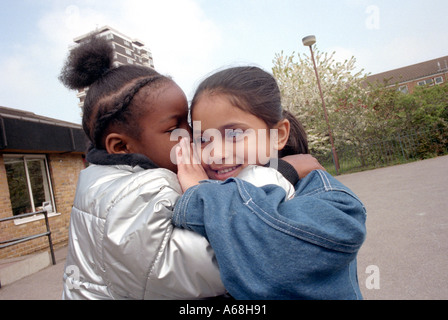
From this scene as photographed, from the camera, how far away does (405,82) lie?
5806cm

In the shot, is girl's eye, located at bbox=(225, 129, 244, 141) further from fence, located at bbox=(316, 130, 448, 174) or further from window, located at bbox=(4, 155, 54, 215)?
fence, located at bbox=(316, 130, 448, 174)

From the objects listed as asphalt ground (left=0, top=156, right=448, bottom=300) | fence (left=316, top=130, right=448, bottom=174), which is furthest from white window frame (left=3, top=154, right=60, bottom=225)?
fence (left=316, top=130, right=448, bottom=174)

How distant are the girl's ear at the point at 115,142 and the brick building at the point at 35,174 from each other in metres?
7.39

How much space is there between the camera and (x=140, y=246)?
0.93 meters

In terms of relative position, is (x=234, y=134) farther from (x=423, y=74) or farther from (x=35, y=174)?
(x=423, y=74)

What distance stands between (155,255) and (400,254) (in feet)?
13.0

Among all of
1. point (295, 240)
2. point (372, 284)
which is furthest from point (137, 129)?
point (372, 284)

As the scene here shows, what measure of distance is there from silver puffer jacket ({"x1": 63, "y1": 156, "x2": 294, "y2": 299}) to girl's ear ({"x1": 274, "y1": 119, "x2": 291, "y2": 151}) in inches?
18.3

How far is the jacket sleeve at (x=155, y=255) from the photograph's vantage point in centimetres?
93

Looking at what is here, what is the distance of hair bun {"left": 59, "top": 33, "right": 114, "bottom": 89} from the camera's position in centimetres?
167

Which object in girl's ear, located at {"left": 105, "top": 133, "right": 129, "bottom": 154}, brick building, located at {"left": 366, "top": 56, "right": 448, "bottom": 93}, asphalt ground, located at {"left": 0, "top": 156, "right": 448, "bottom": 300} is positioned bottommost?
asphalt ground, located at {"left": 0, "top": 156, "right": 448, "bottom": 300}

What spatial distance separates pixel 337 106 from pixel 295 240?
65.2 ft

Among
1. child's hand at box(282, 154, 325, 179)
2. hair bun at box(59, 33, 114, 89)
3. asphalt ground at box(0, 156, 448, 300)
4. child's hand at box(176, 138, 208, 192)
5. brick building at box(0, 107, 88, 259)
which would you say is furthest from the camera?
brick building at box(0, 107, 88, 259)

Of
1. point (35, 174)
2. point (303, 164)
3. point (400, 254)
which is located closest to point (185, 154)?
point (303, 164)
